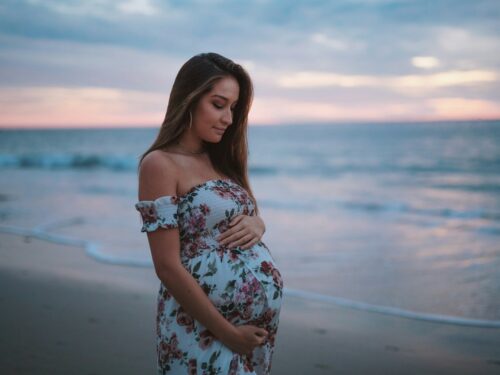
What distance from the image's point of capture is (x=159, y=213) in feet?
6.16

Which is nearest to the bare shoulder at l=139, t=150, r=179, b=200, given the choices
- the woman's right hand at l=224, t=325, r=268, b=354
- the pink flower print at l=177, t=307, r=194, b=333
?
the pink flower print at l=177, t=307, r=194, b=333

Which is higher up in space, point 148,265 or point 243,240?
point 243,240

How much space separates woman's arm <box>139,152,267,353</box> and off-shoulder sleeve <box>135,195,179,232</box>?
3cm

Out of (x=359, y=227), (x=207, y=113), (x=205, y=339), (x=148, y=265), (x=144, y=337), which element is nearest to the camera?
(x=205, y=339)

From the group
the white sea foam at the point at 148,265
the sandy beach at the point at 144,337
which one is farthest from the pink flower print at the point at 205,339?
the white sea foam at the point at 148,265

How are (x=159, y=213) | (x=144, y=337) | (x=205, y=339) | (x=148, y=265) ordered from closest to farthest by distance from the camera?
1. (x=159, y=213)
2. (x=205, y=339)
3. (x=144, y=337)
4. (x=148, y=265)

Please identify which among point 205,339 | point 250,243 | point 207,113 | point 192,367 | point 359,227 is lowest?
point 359,227

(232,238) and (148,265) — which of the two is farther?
(148,265)

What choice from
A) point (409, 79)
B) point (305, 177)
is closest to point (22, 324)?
point (305, 177)

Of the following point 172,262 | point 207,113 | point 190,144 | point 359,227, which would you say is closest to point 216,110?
point 207,113

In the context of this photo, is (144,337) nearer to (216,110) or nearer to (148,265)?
(148,265)

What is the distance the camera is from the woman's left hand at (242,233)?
2033 millimetres

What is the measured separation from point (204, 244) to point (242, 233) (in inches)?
6.0

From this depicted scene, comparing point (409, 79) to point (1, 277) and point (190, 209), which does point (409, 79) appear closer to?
point (1, 277)
